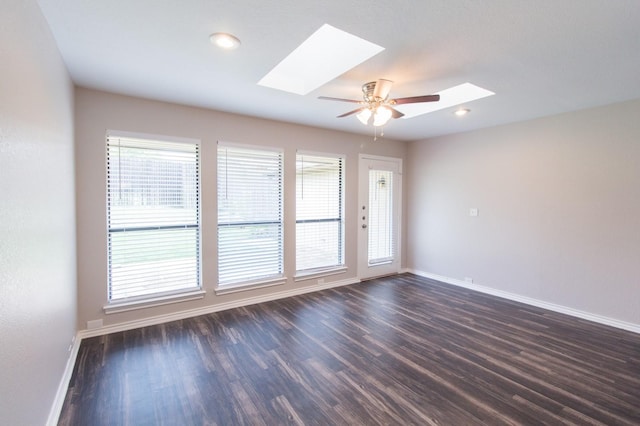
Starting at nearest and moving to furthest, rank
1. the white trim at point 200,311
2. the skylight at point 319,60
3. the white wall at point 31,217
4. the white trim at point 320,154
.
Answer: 1. the white wall at point 31,217
2. the skylight at point 319,60
3. the white trim at point 200,311
4. the white trim at point 320,154

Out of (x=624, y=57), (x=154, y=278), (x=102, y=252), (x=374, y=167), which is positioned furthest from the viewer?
(x=374, y=167)

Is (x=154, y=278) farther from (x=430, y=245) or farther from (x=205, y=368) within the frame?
(x=430, y=245)

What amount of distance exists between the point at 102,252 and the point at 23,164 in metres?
2.02

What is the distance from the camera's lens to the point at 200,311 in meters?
3.70

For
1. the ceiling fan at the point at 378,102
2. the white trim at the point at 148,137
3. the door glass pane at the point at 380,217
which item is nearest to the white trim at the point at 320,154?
the door glass pane at the point at 380,217

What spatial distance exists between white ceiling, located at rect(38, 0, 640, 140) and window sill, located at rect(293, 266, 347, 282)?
8.14 feet

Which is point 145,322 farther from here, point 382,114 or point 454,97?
point 454,97

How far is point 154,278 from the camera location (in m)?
3.41

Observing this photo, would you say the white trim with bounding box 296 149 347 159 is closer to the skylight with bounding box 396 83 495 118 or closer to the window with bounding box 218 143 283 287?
the window with bounding box 218 143 283 287

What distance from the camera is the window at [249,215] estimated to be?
12.6 ft

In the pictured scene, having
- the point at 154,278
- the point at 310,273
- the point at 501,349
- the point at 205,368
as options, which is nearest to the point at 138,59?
the point at 154,278

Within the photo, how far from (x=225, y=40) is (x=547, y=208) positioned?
14.2ft

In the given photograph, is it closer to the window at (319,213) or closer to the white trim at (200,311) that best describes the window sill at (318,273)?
the window at (319,213)

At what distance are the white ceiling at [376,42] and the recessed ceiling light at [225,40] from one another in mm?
54
